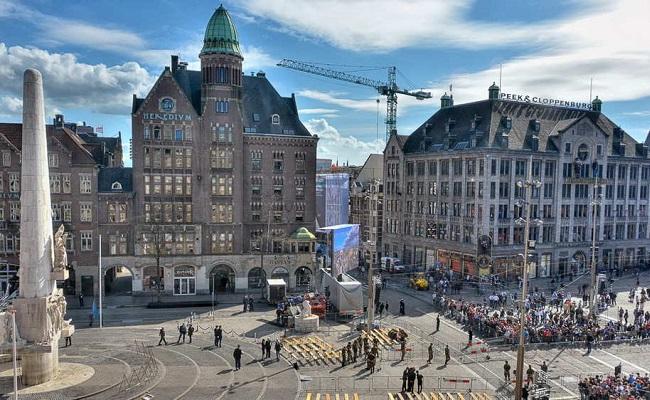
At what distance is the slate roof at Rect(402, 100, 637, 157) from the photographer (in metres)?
71.5

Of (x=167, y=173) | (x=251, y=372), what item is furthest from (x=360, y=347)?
(x=167, y=173)

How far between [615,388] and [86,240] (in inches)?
2003

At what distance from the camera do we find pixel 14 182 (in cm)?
5738

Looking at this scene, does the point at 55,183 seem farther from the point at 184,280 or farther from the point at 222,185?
the point at 222,185

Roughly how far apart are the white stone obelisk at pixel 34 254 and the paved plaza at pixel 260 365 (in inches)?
65.1

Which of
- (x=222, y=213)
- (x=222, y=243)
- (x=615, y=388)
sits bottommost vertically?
(x=615, y=388)

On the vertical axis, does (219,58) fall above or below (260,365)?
above

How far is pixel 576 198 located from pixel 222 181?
4881cm

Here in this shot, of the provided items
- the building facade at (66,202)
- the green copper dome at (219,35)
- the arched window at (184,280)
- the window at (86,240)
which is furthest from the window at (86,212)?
the green copper dome at (219,35)

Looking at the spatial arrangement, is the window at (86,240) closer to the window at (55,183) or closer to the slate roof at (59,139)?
the window at (55,183)

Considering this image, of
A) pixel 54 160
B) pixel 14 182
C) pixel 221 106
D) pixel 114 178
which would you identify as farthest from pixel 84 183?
pixel 221 106

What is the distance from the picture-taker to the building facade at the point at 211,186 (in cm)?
5950

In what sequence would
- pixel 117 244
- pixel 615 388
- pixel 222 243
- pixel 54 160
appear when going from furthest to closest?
pixel 222 243, pixel 117 244, pixel 54 160, pixel 615 388

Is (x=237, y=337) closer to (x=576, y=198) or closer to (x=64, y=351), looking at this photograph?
Result: (x=64, y=351)
